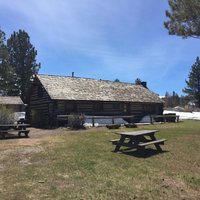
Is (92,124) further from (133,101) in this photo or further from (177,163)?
(177,163)

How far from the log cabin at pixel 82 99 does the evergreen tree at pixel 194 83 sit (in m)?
32.8

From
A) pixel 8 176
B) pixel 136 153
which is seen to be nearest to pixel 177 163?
pixel 136 153

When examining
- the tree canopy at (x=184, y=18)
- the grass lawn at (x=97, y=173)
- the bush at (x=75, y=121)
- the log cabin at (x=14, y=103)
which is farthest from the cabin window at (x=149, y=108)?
the grass lawn at (x=97, y=173)

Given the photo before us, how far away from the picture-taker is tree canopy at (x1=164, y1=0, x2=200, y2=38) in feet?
62.4

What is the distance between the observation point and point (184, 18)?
64.7ft

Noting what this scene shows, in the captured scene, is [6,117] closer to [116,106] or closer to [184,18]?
[184,18]

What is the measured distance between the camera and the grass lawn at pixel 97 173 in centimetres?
654

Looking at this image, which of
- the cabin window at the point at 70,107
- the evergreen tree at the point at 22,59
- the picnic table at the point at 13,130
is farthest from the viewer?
the evergreen tree at the point at 22,59

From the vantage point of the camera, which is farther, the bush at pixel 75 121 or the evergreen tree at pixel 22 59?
the evergreen tree at pixel 22 59

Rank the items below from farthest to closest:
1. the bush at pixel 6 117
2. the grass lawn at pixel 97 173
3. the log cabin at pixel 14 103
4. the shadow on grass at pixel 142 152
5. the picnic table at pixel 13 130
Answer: the log cabin at pixel 14 103, the bush at pixel 6 117, the picnic table at pixel 13 130, the shadow on grass at pixel 142 152, the grass lawn at pixel 97 173

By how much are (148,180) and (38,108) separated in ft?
82.0

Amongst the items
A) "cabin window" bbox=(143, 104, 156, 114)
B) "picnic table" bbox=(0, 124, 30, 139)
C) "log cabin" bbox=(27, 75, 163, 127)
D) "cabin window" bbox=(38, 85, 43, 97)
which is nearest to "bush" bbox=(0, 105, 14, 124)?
"picnic table" bbox=(0, 124, 30, 139)

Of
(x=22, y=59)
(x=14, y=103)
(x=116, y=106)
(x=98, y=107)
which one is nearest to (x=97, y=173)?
(x=98, y=107)

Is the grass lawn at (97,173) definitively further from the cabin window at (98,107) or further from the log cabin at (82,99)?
the cabin window at (98,107)
